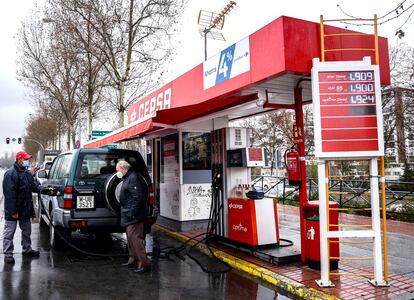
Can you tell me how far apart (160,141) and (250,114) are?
9.15 ft

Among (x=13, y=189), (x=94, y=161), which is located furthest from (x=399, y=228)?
(x=13, y=189)

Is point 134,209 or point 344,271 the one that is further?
point 134,209

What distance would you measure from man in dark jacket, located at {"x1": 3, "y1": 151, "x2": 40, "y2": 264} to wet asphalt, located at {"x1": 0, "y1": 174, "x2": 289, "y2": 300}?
27cm

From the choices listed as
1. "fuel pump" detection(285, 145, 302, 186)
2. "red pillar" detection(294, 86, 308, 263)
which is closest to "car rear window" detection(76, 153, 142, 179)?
"fuel pump" detection(285, 145, 302, 186)

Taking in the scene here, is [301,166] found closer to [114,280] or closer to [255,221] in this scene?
[255,221]

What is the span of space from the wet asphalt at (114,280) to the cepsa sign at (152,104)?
3.45 m

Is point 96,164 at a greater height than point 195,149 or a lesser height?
lesser

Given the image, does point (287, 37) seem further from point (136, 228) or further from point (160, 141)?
point (160, 141)

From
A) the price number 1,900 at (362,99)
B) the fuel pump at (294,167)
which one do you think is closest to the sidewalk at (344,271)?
the fuel pump at (294,167)

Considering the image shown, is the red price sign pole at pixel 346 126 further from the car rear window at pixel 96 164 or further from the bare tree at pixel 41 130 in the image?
the bare tree at pixel 41 130

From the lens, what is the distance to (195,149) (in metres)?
9.65

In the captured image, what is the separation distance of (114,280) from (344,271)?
3508 millimetres

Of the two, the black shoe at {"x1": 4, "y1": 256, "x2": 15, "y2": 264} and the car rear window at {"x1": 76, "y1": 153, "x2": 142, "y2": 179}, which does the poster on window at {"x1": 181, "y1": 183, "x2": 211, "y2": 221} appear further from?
the black shoe at {"x1": 4, "y1": 256, "x2": 15, "y2": 264}

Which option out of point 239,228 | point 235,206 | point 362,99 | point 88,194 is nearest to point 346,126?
point 362,99
